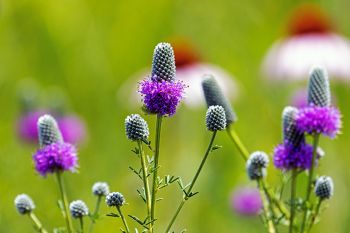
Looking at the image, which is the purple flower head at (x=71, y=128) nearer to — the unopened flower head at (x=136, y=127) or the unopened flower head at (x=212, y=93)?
the unopened flower head at (x=212, y=93)

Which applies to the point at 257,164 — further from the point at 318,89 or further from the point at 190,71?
the point at 190,71

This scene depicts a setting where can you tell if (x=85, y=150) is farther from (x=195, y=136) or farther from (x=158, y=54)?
(x=158, y=54)

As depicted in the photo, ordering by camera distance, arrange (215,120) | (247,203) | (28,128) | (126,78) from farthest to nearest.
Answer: (126,78), (28,128), (247,203), (215,120)

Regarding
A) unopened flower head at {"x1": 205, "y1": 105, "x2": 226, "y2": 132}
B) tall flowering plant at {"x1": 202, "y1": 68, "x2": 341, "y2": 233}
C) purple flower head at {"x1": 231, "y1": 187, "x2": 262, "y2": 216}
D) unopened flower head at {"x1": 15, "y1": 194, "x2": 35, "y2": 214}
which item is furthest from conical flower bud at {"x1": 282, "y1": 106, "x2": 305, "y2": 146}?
purple flower head at {"x1": 231, "y1": 187, "x2": 262, "y2": 216}

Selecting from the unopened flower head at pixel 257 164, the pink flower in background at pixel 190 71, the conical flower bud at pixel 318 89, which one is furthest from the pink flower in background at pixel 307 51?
the unopened flower head at pixel 257 164

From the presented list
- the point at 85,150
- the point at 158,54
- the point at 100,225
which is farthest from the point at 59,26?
the point at 158,54

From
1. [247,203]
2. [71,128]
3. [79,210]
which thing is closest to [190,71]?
[71,128]

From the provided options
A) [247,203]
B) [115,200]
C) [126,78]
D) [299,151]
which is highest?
[126,78]
